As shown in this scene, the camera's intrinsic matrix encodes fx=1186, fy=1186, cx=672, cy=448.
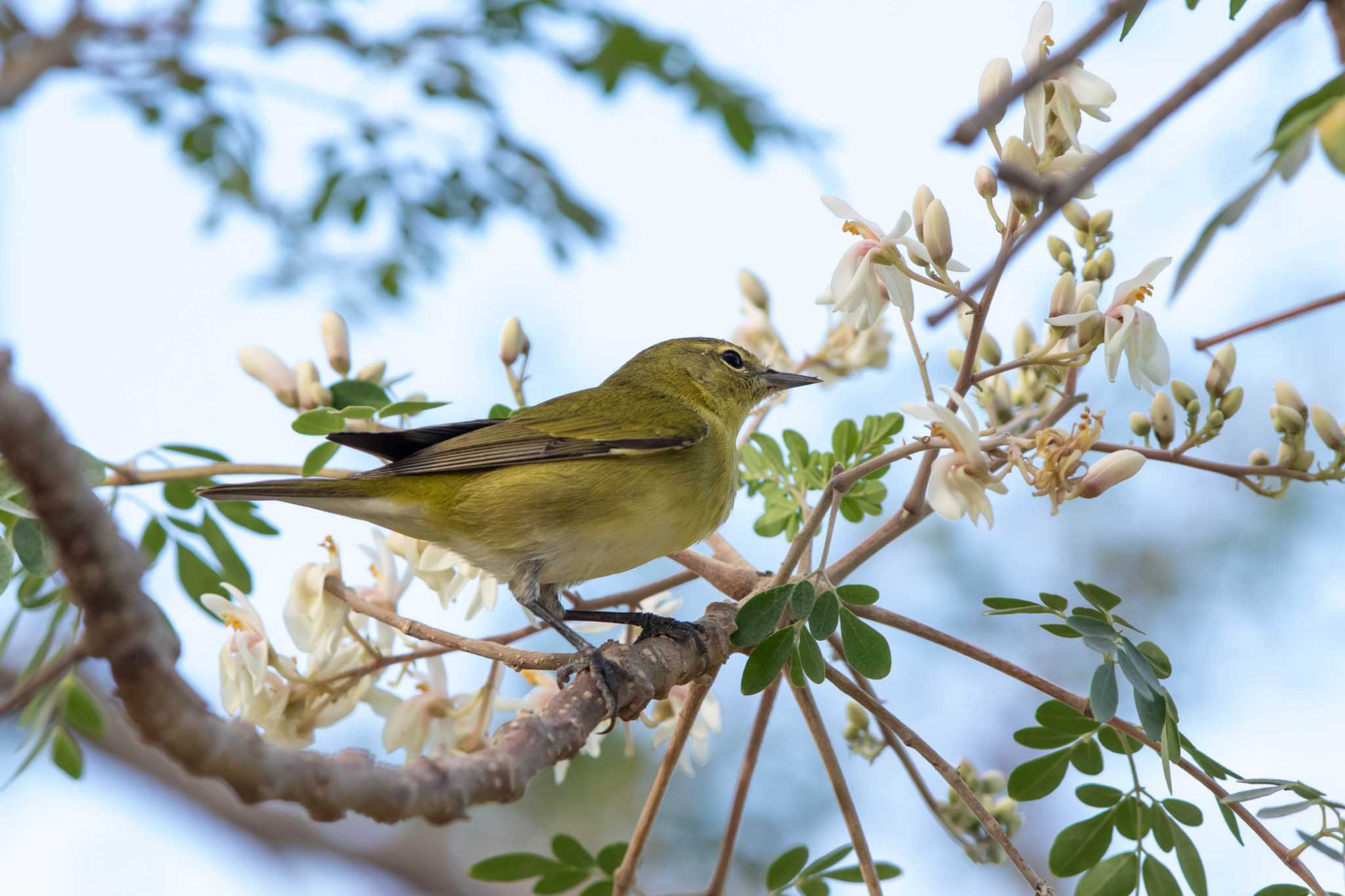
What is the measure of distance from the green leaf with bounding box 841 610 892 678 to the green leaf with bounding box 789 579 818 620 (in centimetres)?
18

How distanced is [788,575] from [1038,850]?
180 inches

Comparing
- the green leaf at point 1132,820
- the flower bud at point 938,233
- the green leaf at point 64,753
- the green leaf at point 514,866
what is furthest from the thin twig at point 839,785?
the green leaf at point 64,753

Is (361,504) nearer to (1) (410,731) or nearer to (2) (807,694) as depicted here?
(1) (410,731)

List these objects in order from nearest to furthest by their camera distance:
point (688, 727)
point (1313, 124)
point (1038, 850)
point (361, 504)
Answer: point (1313, 124) → point (688, 727) → point (361, 504) → point (1038, 850)

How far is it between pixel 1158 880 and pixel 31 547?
264 centimetres

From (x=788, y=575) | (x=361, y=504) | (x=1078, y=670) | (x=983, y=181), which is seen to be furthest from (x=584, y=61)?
(x=1078, y=670)

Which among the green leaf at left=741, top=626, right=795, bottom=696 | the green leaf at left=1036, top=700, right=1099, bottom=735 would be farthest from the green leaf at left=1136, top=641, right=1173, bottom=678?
the green leaf at left=741, top=626, right=795, bottom=696

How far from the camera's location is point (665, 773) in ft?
8.87

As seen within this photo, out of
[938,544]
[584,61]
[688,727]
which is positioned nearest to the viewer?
[688,727]

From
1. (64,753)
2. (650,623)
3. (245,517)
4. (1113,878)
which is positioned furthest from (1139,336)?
(64,753)

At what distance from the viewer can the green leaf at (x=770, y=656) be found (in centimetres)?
252

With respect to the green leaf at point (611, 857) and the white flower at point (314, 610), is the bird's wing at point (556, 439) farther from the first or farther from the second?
the green leaf at point (611, 857)

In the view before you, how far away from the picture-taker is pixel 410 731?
3.22 meters

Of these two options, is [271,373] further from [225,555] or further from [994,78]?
[994,78]
